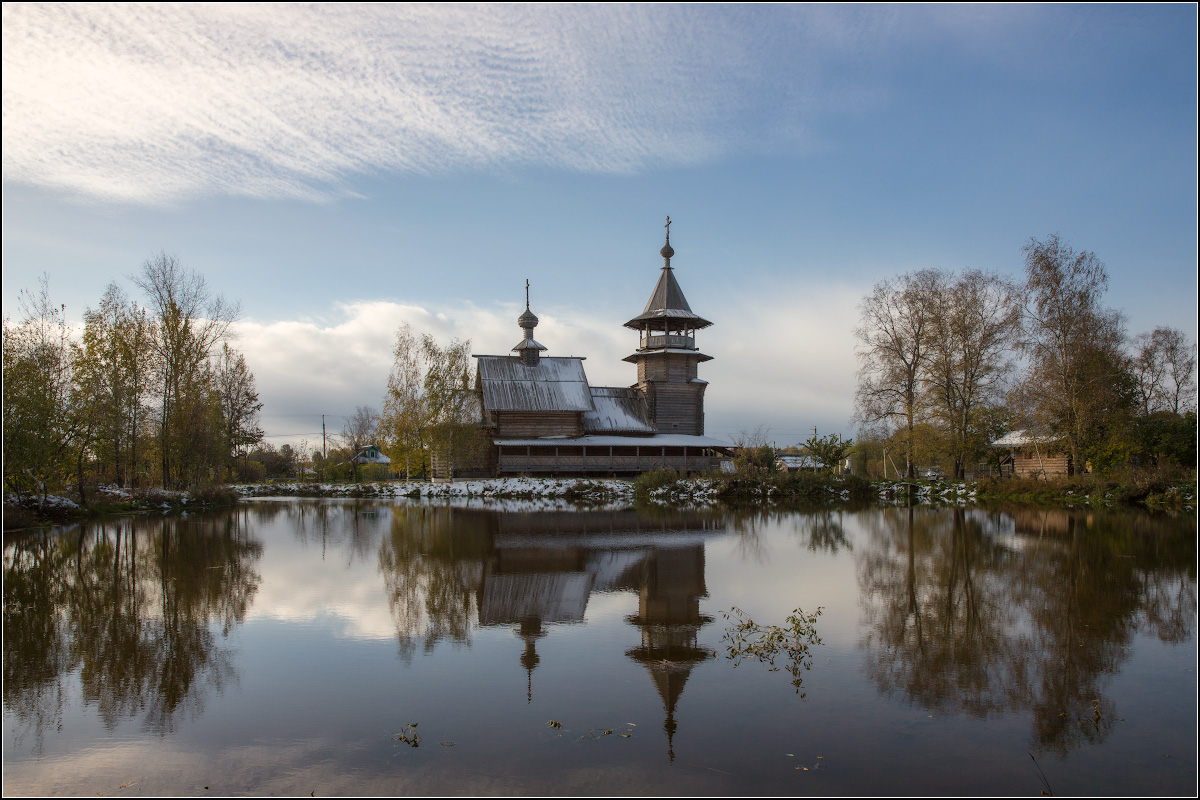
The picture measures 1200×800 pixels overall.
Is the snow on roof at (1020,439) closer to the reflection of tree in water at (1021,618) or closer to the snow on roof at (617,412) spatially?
the reflection of tree in water at (1021,618)

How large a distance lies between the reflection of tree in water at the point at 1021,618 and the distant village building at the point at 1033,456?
17.1 m

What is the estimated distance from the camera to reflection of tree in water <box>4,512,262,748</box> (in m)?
5.93

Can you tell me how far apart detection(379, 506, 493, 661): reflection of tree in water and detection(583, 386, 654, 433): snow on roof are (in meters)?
23.6

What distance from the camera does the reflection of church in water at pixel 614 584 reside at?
7.10 meters

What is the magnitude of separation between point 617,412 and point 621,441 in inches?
162

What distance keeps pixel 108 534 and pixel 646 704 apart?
19088 mm

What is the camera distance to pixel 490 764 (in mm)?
4625

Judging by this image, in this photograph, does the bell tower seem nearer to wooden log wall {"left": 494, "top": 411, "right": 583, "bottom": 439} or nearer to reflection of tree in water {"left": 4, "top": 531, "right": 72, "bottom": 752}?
wooden log wall {"left": 494, "top": 411, "right": 583, "bottom": 439}

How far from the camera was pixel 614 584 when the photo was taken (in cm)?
1092

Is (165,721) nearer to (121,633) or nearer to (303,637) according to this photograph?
(303,637)

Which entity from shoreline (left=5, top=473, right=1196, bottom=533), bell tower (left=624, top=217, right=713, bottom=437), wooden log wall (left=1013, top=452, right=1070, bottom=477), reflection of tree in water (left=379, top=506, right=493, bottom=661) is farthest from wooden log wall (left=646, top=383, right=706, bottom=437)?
reflection of tree in water (left=379, top=506, right=493, bottom=661)

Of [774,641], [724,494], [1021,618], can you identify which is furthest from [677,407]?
[774,641]

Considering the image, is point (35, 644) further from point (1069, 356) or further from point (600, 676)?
point (1069, 356)

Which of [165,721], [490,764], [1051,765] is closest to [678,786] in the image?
[490,764]
